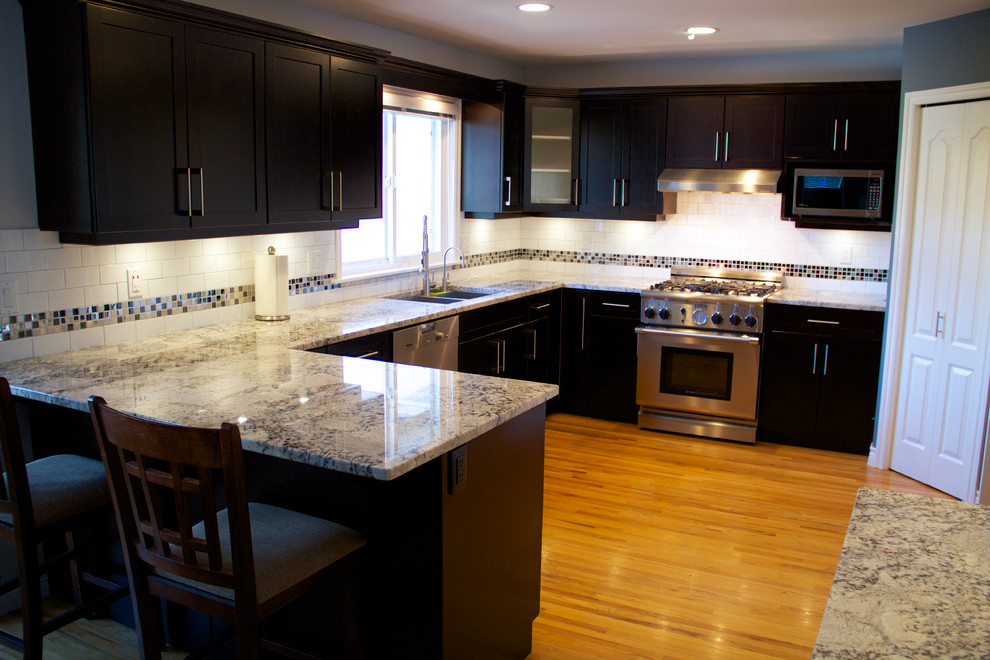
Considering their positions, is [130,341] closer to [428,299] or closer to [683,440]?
[428,299]

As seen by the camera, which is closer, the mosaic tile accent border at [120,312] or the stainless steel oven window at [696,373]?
the mosaic tile accent border at [120,312]

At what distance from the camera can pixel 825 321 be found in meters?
5.12

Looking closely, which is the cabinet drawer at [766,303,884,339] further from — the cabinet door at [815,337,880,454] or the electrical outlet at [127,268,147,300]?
the electrical outlet at [127,268,147,300]

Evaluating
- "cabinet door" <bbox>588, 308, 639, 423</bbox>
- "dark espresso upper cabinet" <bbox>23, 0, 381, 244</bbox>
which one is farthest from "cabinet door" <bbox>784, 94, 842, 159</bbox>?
"dark espresso upper cabinet" <bbox>23, 0, 381, 244</bbox>

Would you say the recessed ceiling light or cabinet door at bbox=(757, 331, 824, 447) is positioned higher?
the recessed ceiling light

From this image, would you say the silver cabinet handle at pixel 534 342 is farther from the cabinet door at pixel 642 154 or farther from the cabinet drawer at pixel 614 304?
the cabinet door at pixel 642 154

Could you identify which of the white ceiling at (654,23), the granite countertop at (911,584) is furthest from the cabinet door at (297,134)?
the granite countertop at (911,584)

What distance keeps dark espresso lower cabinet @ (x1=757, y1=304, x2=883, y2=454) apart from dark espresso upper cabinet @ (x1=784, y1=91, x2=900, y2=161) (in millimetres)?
1065

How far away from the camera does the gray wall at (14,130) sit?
9.82ft

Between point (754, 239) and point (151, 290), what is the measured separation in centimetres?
414

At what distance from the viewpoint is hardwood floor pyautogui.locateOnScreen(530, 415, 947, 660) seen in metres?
3.07

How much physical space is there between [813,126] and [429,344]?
2.98 meters

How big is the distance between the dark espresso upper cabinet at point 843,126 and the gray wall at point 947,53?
48cm

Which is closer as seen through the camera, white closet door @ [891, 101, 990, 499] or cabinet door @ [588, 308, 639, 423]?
white closet door @ [891, 101, 990, 499]
